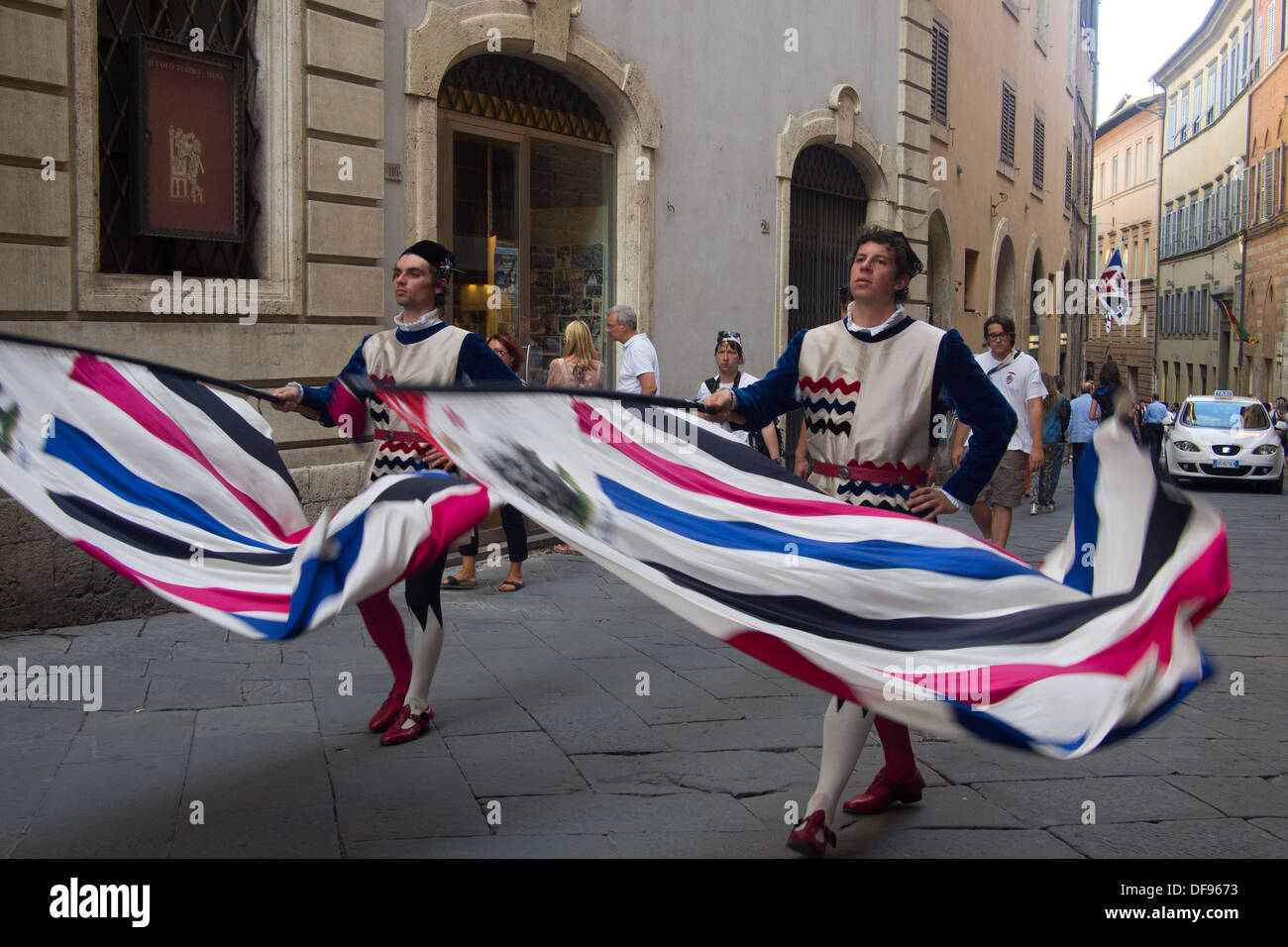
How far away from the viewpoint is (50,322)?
6984 millimetres

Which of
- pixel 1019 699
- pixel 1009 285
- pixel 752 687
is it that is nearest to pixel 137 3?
pixel 752 687

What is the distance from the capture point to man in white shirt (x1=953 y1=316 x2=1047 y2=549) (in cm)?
907

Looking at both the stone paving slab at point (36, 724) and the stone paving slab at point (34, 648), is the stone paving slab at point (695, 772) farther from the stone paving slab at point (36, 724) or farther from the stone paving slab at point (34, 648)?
the stone paving slab at point (34, 648)

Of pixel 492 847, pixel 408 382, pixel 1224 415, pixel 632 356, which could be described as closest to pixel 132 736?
pixel 408 382

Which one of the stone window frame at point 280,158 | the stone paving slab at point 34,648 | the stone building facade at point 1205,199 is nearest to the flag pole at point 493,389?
the stone paving slab at point 34,648

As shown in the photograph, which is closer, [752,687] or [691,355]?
[752,687]

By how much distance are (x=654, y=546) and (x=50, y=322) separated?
4744mm

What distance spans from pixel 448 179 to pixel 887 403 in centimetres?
690

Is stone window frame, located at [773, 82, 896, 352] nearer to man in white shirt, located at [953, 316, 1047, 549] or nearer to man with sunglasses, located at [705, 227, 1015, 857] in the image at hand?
man in white shirt, located at [953, 316, 1047, 549]

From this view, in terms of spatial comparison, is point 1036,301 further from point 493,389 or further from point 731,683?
point 493,389

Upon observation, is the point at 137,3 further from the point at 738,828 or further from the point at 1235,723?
the point at 1235,723

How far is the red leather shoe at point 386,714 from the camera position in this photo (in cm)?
507

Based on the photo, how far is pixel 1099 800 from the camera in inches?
174

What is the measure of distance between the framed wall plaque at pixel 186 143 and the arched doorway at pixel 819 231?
764 centimetres
